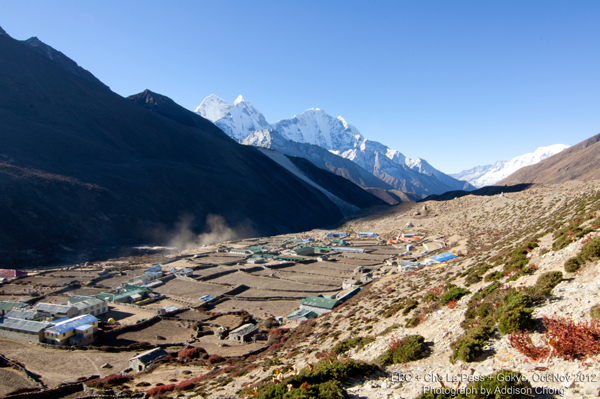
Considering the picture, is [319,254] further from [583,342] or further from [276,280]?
[583,342]

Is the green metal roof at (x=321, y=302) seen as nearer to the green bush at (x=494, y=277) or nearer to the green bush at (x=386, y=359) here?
the green bush at (x=494, y=277)

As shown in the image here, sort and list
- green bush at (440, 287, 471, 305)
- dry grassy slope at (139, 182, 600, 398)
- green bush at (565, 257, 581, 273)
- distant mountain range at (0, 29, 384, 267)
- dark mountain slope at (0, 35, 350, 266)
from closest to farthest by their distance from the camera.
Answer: dry grassy slope at (139, 182, 600, 398), green bush at (565, 257, 581, 273), green bush at (440, 287, 471, 305), distant mountain range at (0, 29, 384, 267), dark mountain slope at (0, 35, 350, 266)

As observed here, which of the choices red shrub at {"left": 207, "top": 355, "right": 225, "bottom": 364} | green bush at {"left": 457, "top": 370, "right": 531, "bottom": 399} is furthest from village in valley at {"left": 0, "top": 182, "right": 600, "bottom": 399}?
green bush at {"left": 457, "top": 370, "right": 531, "bottom": 399}

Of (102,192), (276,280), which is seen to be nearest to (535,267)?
(276,280)

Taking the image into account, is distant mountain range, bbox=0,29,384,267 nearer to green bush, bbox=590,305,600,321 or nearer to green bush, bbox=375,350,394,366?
green bush, bbox=375,350,394,366

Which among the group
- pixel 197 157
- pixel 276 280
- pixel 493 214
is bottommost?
pixel 276 280

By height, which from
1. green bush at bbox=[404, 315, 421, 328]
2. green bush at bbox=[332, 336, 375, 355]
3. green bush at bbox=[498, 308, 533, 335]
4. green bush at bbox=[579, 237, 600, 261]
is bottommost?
green bush at bbox=[332, 336, 375, 355]

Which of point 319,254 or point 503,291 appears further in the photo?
point 319,254

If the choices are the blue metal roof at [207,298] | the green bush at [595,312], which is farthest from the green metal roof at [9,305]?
the green bush at [595,312]
